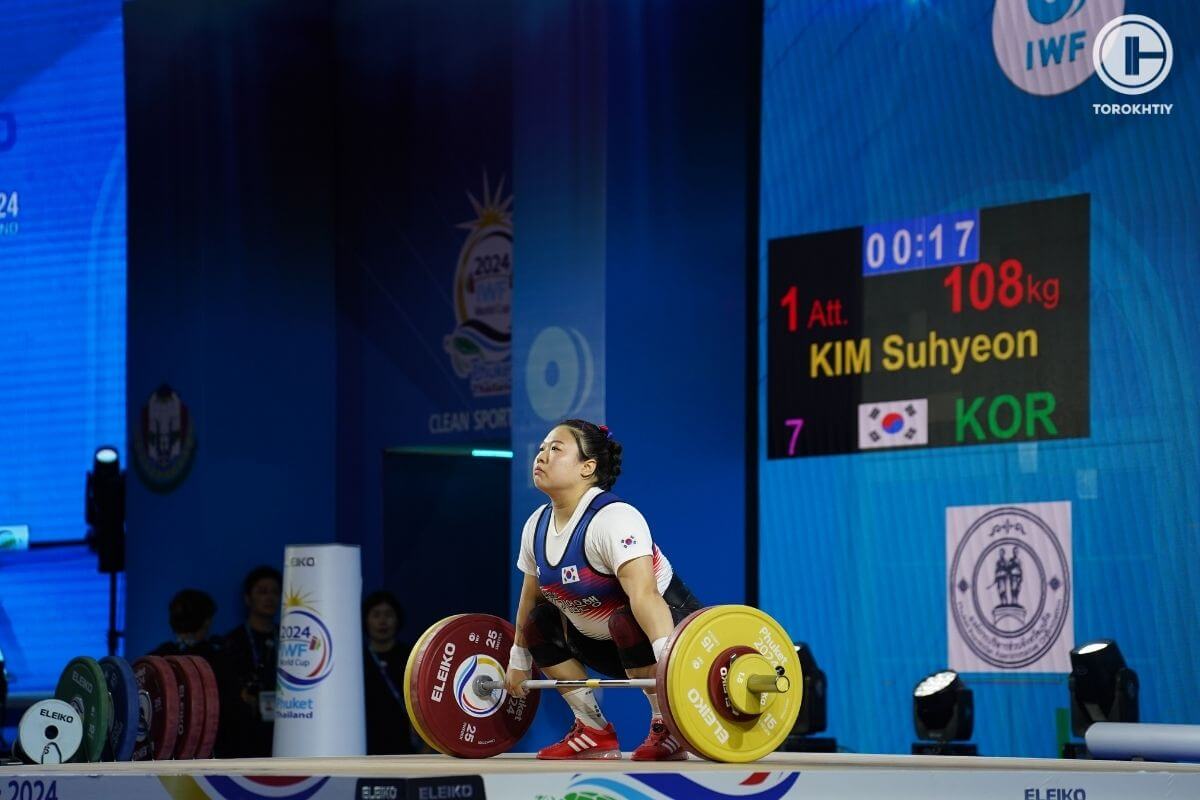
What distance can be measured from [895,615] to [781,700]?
306 cm

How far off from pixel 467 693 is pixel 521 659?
17 cm

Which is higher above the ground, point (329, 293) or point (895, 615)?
point (329, 293)

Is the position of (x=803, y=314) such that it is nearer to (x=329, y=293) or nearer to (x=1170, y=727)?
(x=1170, y=727)

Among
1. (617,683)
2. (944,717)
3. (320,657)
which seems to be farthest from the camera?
(320,657)

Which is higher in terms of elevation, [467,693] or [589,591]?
[589,591]

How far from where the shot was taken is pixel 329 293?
1023 centimetres

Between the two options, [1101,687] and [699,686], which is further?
[1101,687]

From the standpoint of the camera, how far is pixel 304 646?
23.5 ft

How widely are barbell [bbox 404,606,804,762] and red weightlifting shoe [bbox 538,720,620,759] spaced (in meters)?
0.17

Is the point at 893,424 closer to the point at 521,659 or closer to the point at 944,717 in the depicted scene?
the point at 944,717

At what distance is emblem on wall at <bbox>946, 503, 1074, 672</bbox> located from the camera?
6.86 meters

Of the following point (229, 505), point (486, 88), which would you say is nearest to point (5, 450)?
point (229, 505)

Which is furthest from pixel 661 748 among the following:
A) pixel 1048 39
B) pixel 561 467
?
pixel 1048 39

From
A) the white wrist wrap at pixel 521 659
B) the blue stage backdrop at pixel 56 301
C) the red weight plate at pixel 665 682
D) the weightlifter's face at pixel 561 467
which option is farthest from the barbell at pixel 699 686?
the blue stage backdrop at pixel 56 301
